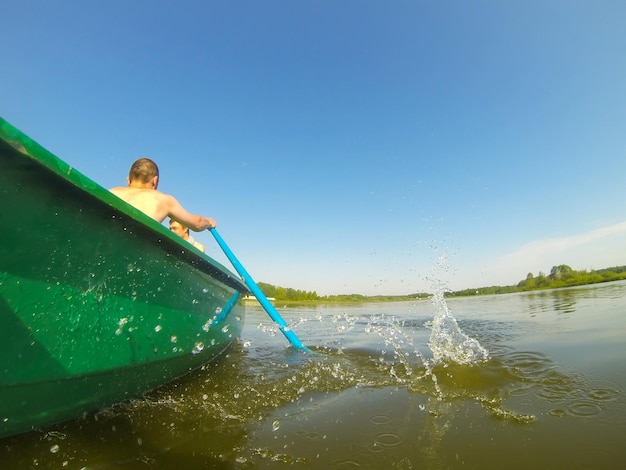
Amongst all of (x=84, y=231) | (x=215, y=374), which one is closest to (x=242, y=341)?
(x=215, y=374)

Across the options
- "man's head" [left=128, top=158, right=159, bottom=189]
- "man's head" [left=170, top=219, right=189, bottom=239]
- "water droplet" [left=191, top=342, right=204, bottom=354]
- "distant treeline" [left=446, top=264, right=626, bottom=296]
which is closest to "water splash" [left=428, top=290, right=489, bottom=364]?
"water droplet" [left=191, top=342, right=204, bottom=354]

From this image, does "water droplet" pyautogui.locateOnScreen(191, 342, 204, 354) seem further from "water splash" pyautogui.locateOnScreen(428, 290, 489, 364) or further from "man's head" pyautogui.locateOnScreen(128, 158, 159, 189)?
"water splash" pyautogui.locateOnScreen(428, 290, 489, 364)

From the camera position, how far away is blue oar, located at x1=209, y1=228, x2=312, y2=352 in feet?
16.7

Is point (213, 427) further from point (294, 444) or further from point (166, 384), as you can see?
point (166, 384)

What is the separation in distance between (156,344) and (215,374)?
1.42 m

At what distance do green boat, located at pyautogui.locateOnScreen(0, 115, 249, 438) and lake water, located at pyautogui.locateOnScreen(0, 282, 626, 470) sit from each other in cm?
30

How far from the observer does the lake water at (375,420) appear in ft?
5.49

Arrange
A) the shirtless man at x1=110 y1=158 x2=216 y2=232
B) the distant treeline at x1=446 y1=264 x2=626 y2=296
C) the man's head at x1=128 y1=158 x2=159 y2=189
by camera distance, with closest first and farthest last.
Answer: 1. the shirtless man at x1=110 y1=158 x2=216 y2=232
2. the man's head at x1=128 y1=158 x2=159 y2=189
3. the distant treeline at x1=446 y1=264 x2=626 y2=296

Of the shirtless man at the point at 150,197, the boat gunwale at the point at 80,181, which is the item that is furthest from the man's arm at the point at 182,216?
the boat gunwale at the point at 80,181

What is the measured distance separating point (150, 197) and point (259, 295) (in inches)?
97.7

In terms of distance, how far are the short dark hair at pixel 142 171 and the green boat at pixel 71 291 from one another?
1386mm

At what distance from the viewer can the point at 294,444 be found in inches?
75.3

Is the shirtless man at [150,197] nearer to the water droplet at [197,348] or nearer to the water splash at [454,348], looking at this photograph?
the water droplet at [197,348]

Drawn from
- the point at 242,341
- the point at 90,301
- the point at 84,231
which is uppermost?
the point at 84,231
